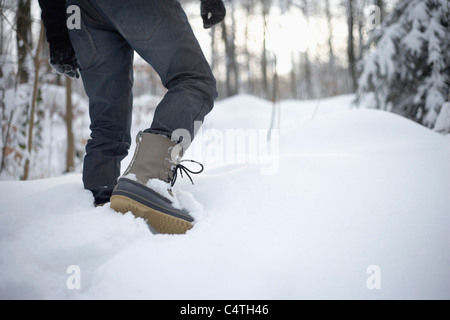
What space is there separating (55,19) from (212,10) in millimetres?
640

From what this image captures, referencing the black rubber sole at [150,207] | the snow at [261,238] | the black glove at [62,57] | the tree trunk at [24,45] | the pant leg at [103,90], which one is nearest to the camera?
the snow at [261,238]

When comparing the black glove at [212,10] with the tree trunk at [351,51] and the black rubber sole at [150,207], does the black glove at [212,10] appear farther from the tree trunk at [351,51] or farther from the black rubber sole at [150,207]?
the tree trunk at [351,51]

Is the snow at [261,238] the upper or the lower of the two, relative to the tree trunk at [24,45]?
lower

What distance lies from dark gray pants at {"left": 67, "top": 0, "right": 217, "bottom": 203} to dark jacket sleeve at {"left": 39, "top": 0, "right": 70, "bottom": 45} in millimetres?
168

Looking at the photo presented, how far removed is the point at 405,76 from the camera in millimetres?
3186

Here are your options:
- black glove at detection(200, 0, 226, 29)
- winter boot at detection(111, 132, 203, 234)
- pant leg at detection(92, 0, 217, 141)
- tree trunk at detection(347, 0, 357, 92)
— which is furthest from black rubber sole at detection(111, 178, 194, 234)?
tree trunk at detection(347, 0, 357, 92)

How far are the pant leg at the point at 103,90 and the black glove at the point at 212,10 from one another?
326 millimetres

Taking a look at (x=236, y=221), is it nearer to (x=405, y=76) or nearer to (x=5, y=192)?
(x=5, y=192)

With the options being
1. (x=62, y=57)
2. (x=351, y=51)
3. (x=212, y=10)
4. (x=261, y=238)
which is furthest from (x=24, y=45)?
(x=351, y=51)

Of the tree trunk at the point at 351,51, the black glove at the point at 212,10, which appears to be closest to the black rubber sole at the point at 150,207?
the black glove at the point at 212,10

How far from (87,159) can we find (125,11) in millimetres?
A: 544

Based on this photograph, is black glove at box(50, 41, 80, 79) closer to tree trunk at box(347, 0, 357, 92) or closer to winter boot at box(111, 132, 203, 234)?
winter boot at box(111, 132, 203, 234)

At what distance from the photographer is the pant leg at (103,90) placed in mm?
963
